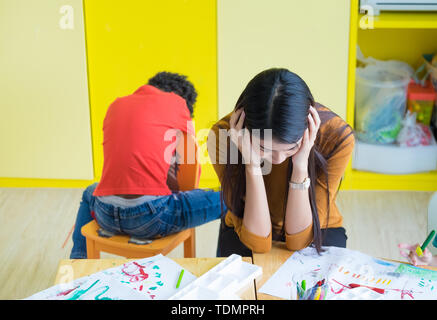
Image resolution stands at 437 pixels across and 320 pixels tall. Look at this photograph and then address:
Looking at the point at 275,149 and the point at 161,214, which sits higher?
the point at 275,149

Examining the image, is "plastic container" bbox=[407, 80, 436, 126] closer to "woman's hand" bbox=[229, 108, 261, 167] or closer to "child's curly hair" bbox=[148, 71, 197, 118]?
"child's curly hair" bbox=[148, 71, 197, 118]

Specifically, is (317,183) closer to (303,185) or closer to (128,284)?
(303,185)

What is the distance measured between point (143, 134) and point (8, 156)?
135cm

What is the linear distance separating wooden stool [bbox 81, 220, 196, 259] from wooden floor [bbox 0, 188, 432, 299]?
40 cm

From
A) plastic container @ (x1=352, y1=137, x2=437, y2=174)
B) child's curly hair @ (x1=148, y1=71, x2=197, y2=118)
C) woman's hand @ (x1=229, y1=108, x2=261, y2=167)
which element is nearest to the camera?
woman's hand @ (x1=229, y1=108, x2=261, y2=167)

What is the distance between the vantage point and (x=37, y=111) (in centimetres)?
281

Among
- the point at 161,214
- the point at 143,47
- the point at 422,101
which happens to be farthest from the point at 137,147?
the point at 422,101

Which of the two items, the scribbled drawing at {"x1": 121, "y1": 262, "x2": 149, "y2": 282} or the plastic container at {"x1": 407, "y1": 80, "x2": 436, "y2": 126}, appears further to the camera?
the plastic container at {"x1": 407, "y1": 80, "x2": 436, "y2": 126}

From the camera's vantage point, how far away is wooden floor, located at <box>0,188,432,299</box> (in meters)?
2.23

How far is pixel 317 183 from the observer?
4.91ft

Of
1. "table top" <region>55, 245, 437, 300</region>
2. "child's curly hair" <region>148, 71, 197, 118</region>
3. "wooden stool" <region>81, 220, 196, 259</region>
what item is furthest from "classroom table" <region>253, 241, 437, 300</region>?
"child's curly hair" <region>148, 71, 197, 118</region>

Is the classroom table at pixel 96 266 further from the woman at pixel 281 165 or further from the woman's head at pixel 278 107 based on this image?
the woman's head at pixel 278 107

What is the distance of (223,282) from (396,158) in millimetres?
1830

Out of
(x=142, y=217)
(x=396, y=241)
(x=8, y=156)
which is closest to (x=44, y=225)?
(x=8, y=156)
